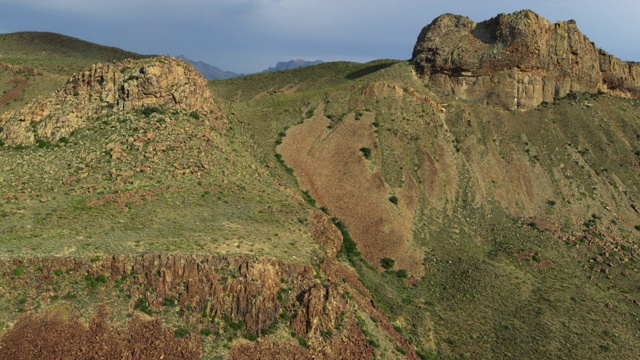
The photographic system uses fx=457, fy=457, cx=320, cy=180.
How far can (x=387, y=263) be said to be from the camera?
40500mm

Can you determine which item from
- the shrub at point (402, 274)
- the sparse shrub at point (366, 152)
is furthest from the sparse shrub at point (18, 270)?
the sparse shrub at point (366, 152)

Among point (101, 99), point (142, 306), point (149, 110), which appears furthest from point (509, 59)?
point (142, 306)

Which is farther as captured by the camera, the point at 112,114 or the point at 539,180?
the point at 539,180

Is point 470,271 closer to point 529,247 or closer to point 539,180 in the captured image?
point 529,247

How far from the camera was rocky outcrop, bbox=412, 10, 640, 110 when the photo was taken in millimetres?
60244

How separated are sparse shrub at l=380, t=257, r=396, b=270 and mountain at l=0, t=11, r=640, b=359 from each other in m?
0.31

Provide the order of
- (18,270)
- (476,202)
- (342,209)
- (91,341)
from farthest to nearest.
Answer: (476,202)
(342,209)
(18,270)
(91,341)

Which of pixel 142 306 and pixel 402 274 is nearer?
pixel 142 306

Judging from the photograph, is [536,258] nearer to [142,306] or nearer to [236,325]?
[236,325]

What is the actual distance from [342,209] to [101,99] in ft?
86.0

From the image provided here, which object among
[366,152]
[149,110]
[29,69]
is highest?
[29,69]

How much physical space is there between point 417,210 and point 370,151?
29.9ft

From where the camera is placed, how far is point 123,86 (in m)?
45.2

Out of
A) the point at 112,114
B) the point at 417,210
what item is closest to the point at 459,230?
the point at 417,210
